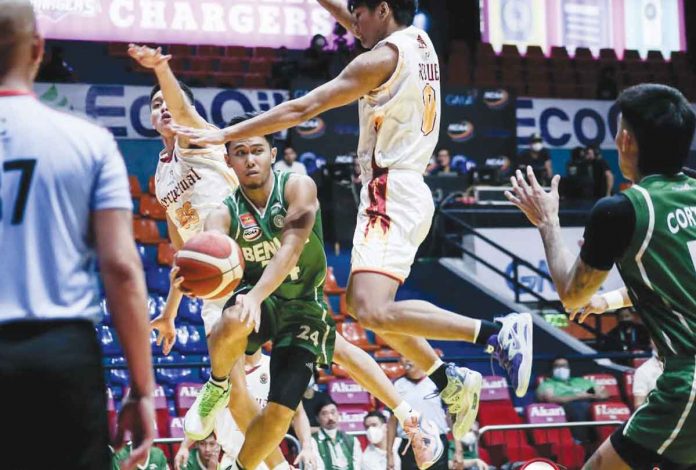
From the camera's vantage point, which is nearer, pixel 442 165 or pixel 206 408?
pixel 206 408

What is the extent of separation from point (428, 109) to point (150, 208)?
981cm

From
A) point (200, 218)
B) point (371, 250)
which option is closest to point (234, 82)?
point (200, 218)

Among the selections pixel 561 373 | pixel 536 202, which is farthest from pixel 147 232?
pixel 536 202

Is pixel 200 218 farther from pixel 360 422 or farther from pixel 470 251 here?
pixel 470 251

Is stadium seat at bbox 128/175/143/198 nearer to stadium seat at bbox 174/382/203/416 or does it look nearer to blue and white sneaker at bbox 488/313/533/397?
stadium seat at bbox 174/382/203/416

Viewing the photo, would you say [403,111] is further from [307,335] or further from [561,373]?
[561,373]

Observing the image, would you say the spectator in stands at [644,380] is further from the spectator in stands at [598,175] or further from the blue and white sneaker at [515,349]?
the spectator in stands at [598,175]

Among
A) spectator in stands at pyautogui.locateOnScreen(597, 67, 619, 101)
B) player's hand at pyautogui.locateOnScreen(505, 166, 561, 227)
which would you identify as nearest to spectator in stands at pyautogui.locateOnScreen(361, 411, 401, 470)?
player's hand at pyautogui.locateOnScreen(505, 166, 561, 227)

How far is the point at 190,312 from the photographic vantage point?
13.3 meters

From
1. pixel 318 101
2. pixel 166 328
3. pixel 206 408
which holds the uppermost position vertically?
pixel 318 101

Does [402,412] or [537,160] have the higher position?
[537,160]

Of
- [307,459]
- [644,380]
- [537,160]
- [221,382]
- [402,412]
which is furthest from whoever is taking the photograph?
[537,160]

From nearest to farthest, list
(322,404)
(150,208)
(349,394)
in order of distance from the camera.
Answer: (322,404) → (349,394) → (150,208)

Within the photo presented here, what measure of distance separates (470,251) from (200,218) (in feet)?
29.5
